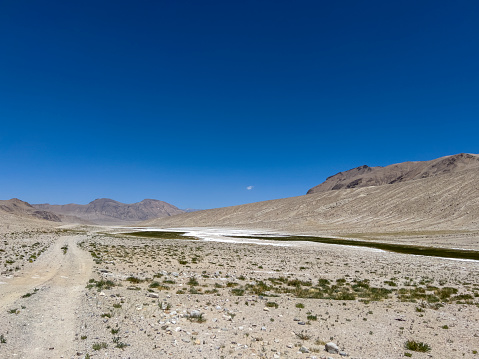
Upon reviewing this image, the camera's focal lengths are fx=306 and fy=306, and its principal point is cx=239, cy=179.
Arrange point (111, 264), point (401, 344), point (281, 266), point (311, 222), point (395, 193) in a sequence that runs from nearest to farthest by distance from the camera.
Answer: point (401, 344), point (111, 264), point (281, 266), point (311, 222), point (395, 193)

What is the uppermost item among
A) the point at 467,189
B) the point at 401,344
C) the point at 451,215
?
the point at 467,189

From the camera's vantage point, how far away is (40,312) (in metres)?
12.2

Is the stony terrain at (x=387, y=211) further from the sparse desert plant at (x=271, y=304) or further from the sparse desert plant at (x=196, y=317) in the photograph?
the sparse desert plant at (x=196, y=317)

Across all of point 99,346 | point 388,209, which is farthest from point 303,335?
point 388,209

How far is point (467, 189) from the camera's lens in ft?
416

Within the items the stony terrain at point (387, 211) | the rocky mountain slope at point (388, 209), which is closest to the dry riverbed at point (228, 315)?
the stony terrain at point (387, 211)

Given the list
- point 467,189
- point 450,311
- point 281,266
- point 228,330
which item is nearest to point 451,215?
point 467,189

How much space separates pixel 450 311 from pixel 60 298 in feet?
60.9

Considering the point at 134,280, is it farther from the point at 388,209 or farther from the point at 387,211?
the point at 388,209

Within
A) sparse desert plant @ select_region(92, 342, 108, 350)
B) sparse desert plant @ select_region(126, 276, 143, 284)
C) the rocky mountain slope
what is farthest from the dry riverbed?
the rocky mountain slope

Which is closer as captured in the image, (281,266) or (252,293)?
(252,293)

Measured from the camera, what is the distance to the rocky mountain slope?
109938 mm

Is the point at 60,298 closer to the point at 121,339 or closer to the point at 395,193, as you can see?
the point at 121,339

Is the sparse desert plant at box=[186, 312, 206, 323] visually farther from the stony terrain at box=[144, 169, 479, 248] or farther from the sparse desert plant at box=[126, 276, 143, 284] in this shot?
the stony terrain at box=[144, 169, 479, 248]
